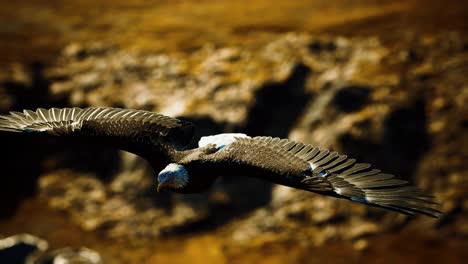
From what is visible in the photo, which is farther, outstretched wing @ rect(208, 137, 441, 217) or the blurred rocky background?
the blurred rocky background

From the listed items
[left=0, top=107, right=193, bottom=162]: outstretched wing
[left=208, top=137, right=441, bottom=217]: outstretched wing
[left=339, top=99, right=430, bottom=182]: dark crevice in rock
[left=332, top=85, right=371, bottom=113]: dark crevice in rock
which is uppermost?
[left=332, top=85, right=371, bottom=113]: dark crevice in rock

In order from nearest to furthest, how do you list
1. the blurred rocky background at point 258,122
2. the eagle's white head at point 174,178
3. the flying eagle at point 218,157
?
the flying eagle at point 218,157 < the eagle's white head at point 174,178 < the blurred rocky background at point 258,122

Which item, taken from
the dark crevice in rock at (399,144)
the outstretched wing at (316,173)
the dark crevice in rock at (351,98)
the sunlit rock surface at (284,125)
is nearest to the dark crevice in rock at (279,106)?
the sunlit rock surface at (284,125)

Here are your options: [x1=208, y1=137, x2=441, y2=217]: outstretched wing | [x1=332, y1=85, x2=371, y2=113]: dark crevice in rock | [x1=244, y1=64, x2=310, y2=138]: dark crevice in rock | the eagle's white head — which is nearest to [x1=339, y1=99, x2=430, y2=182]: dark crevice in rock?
[x1=332, y1=85, x2=371, y2=113]: dark crevice in rock

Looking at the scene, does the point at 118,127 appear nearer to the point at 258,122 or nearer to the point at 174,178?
the point at 174,178

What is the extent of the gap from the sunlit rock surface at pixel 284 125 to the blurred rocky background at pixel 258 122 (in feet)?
0.09

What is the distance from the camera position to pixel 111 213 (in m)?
13.0

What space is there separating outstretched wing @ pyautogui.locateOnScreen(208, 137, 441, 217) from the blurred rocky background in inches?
233

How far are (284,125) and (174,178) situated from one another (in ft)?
22.5

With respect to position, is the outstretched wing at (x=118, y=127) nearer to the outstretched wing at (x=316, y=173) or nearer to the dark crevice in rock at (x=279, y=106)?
the outstretched wing at (x=316, y=173)

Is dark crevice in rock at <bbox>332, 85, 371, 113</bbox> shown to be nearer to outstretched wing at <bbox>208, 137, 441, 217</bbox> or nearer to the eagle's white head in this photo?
outstretched wing at <bbox>208, 137, 441, 217</bbox>

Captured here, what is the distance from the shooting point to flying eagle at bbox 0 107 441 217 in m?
5.77

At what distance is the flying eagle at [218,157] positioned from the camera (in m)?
5.77

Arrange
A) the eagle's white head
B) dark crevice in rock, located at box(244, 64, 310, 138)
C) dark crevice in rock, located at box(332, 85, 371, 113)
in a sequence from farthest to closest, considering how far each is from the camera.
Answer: dark crevice in rock, located at box(244, 64, 310, 138) → dark crevice in rock, located at box(332, 85, 371, 113) → the eagle's white head
